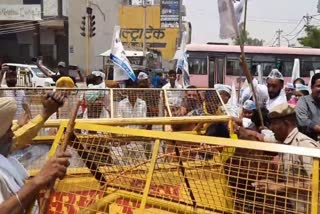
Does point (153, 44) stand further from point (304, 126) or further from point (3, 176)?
point (3, 176)

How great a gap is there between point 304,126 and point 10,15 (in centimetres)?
4046

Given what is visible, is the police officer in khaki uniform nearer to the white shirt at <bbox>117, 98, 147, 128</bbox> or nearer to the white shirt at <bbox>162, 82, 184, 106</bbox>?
the white shirt at <bbox>162, 82, 184, 106</bbox>

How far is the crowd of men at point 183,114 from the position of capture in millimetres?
2354

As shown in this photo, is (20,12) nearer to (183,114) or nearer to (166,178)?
(183,114)

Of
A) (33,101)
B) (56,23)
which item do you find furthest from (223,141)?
(56,23)

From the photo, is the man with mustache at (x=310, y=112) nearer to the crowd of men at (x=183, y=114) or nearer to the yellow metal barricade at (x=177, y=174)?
the crowd of men at (x=183, y=114)

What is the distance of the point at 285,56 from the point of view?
2616cm

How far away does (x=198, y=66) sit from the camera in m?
25.8

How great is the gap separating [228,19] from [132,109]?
171 centimetres

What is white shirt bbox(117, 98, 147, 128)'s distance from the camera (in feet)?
22.5

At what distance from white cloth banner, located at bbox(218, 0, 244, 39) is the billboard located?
40348 mm

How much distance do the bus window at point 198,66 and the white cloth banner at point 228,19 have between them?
18.8 m

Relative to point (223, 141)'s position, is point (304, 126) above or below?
below

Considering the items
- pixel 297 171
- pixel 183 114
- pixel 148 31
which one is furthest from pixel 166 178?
pixel 148 31
